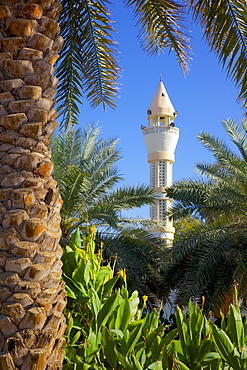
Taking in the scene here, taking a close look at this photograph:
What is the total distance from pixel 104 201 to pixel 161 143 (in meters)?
16.4

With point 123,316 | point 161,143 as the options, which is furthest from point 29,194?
point 161,143

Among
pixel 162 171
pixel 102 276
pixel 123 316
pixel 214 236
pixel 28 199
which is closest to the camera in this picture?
pixel 28 199

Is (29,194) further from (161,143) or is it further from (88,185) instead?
(161,143)

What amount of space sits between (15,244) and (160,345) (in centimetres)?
127

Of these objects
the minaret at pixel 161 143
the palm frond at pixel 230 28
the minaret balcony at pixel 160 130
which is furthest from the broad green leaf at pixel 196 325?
Answer: the minaret balcony at pixel 160 130

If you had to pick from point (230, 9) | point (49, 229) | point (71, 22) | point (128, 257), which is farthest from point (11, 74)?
point (128, 257)

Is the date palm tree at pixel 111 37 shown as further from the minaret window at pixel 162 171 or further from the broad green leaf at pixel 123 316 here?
the minaret window at pixel 162 171

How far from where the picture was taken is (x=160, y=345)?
372 cm

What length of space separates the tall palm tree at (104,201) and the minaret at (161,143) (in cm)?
1524

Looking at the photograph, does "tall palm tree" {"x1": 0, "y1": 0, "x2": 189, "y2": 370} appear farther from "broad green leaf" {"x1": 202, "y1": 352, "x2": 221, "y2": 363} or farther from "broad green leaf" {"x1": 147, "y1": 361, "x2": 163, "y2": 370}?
"broad green leaf" {"x1": 202, "y1": 352, "x2": 221, "y2": 363}

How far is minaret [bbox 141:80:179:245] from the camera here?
3058cm

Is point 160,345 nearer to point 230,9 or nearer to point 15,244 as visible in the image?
point 15,244

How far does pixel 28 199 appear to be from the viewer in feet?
12.1

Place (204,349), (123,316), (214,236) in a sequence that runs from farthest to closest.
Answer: (214,236) < (123,316) < (204,349)
